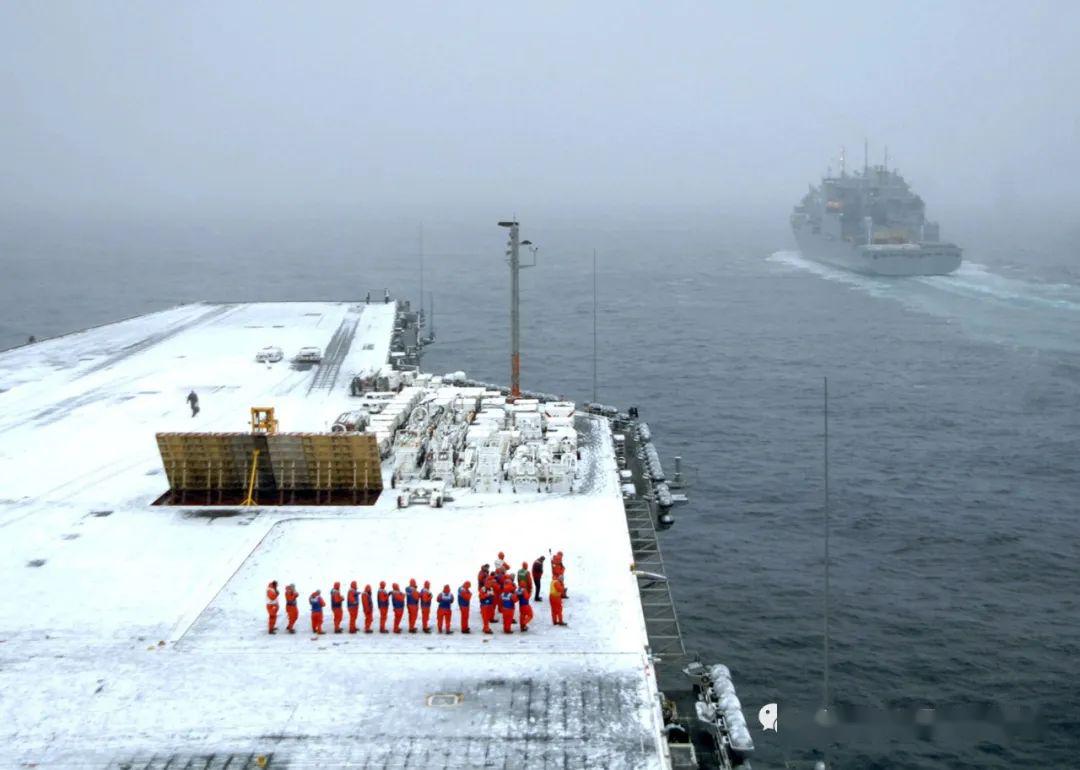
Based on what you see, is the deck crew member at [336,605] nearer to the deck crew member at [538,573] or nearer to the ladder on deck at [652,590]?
the deck crew member at [538,573]

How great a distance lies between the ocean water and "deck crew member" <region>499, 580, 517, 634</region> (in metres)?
6.45

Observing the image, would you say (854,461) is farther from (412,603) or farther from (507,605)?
(412,603)

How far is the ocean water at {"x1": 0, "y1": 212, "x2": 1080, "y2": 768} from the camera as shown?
28406mm

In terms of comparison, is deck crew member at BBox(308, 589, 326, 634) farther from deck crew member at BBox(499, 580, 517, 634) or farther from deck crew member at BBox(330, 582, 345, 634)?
deck crew member at BBox(499, 580, 517, 634)

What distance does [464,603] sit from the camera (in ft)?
69.3

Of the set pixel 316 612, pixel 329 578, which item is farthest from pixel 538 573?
pixel 329 578

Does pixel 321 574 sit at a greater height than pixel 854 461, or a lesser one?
greater

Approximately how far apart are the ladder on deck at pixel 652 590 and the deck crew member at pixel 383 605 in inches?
208

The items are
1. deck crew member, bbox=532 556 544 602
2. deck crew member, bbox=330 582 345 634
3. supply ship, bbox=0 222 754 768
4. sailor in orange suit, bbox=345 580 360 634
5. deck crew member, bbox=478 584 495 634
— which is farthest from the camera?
deck crew member, bbox=532 556 544 602

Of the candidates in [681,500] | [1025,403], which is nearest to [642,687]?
[681,500]

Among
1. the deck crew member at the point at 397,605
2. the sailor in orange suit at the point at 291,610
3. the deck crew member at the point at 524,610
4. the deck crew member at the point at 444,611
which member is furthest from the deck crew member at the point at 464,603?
the sailor in orange suit at the point at 291,610

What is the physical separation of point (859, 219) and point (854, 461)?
120 metres

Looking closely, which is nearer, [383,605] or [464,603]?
[464,603]

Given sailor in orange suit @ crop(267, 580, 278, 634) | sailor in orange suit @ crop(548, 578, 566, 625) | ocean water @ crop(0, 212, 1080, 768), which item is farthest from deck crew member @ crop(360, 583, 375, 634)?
ocean water @ crop(0, 212, 1080, 768)
